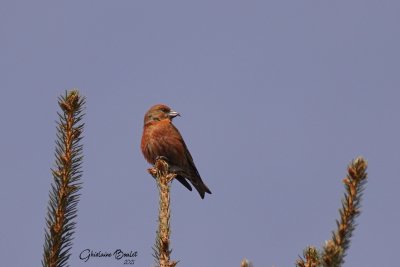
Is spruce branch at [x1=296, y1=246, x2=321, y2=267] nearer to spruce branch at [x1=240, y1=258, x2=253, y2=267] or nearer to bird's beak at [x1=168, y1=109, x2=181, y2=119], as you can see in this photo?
spruce branch at [x1=240, y1=258, x2=253, y2=267]

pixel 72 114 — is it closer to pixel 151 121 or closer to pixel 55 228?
pixel 55 228

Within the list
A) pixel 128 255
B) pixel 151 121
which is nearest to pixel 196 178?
pixel 151 121

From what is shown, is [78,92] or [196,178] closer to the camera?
[78,92]

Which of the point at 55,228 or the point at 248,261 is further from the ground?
the point at 55,228

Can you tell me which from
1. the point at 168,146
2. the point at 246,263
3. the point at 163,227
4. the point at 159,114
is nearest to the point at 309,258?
the point at 246,263

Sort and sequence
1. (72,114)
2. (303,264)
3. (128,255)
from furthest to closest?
(128,255), (72,114), (303,264)

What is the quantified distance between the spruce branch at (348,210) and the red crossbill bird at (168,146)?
675 cm

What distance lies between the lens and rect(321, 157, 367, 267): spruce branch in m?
1.83

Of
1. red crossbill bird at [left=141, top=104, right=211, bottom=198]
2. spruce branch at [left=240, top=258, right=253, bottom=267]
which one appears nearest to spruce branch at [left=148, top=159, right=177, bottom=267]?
spruce branch at [left=240, top=258, right=253, bottom=267]

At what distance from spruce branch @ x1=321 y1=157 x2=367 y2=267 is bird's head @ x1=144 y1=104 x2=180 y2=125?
7752 mm

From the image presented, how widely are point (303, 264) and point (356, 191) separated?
461 millimetres

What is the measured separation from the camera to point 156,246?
8.14 feet

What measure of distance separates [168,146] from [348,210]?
23.5ft

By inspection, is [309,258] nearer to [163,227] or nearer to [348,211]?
[348,211]
